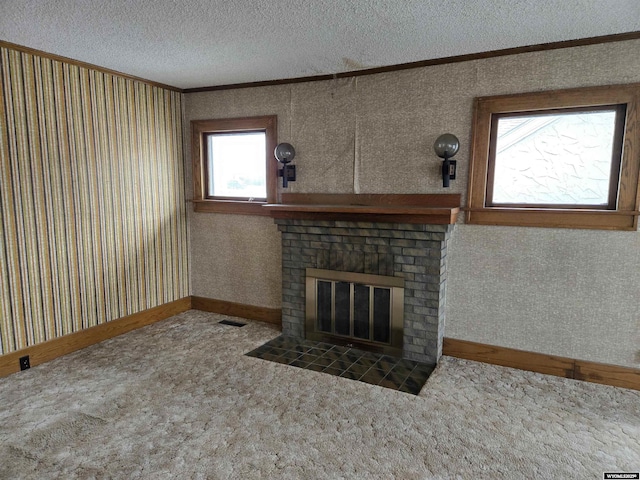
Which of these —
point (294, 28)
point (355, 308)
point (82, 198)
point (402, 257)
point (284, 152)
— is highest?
point (294, 28)

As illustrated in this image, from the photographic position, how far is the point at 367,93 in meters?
3.69

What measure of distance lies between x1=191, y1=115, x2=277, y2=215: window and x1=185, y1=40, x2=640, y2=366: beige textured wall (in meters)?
0.16

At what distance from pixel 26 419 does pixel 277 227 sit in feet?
8.02

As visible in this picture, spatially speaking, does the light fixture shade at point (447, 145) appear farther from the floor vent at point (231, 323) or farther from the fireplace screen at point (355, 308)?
the floor vent at point (231, 323)

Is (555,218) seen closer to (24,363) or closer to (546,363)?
(546,363)

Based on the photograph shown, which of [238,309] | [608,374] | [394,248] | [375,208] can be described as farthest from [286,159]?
→ [608,374]

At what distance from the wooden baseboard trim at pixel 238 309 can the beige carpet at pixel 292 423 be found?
3.31ft

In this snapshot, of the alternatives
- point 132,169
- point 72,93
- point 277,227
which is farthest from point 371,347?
point 72,93

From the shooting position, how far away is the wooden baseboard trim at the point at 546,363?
3020mm

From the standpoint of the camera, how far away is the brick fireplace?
337cm

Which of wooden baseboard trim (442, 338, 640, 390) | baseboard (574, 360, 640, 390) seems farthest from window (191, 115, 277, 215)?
baseboard (574, 360, 640, 390)

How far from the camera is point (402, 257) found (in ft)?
11.5

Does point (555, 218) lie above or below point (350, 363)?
above

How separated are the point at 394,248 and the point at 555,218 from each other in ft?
3.96
